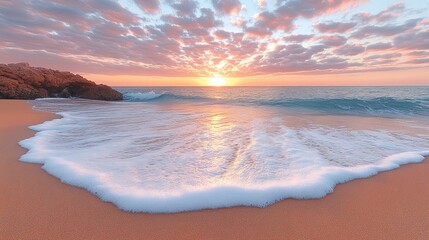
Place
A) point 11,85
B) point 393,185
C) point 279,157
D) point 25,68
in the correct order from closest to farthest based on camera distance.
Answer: point 393,185 < point 279,157 < point 11,85 < point 25,68

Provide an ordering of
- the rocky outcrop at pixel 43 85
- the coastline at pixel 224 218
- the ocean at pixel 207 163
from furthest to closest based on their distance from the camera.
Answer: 1. the rocky outcrop at pixel 43 85
2. the ocean at pixel 207 163
3. the coastline at pixel 224 218

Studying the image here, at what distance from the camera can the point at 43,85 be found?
67.1 feet

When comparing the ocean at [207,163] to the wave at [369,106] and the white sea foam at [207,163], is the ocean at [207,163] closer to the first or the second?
the white sea foam at [207,163]

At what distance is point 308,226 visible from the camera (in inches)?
81.4

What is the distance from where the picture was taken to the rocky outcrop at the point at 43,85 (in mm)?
18156

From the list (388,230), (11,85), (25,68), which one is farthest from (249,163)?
(25,68)

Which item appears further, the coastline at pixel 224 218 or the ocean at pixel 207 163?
the ocean at pixel 207 163

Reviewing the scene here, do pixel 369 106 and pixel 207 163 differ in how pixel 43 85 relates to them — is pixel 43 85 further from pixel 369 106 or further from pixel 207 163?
pixel 369 106

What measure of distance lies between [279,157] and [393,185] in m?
1.57

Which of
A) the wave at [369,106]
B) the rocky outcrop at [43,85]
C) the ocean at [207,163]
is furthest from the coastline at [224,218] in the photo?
the rocky outcrop at [43,85]

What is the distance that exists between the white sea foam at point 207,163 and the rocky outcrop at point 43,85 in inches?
673

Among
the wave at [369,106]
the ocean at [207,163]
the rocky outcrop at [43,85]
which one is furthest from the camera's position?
the rocky outcrop at [43,85]

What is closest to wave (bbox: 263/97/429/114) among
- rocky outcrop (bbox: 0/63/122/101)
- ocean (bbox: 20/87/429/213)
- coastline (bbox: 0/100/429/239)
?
ocean (bbox: 20/87/429/213)

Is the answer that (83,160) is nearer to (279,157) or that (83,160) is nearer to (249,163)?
(249,163)
